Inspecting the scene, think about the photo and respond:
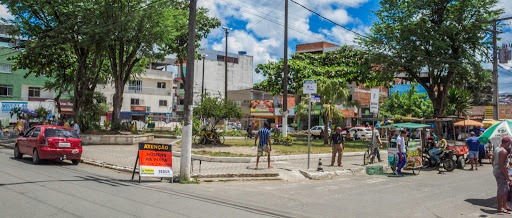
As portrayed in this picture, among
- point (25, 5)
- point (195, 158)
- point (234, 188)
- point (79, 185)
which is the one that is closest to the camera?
point (79, 185)

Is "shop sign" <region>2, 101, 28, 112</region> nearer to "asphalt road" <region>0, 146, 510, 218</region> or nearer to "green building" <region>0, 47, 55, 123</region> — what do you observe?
"green building" <region>0, 47, 55, 123</region>

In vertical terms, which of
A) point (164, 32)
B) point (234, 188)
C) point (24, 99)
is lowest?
point (234, 188)

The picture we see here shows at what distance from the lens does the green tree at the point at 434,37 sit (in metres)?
28.5

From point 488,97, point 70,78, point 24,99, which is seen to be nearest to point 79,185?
point 70,78

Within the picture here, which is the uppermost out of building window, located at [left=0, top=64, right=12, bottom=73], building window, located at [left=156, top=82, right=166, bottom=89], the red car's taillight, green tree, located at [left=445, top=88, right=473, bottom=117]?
building window, located at [left=0, top=64, right=12, bottom=73]

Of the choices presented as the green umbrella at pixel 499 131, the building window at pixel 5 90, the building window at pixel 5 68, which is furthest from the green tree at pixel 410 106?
the building window at pixel 5 68

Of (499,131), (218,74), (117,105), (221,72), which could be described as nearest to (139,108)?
A: (218,74)

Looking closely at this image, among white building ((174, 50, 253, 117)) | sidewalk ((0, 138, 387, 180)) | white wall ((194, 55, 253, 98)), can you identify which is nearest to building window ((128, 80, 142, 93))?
white building ((174, 50, 253, 117))

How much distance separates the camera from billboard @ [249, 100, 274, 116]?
204 ft

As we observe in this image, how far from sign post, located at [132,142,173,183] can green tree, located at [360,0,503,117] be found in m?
21.5

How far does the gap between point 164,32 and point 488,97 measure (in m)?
52.1

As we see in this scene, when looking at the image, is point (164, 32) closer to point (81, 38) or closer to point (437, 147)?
point (81, 38)

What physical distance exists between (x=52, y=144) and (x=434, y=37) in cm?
2401

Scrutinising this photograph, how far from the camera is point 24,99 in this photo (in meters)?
52.3
